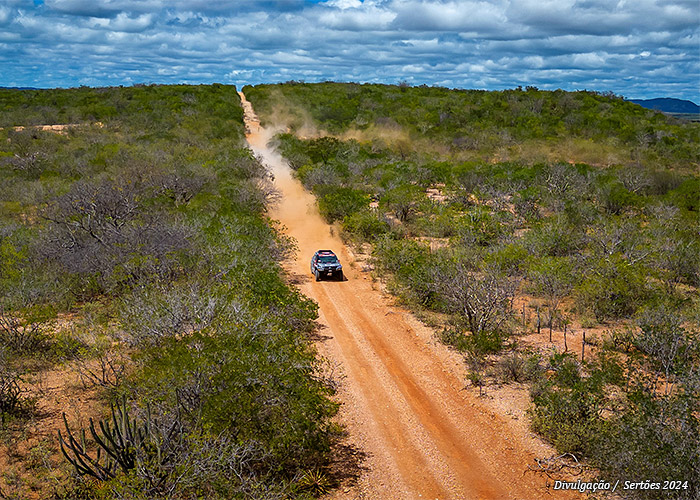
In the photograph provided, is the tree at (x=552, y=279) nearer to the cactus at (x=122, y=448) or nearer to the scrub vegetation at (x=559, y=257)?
the scrub vegetation at (x=559, y=257)

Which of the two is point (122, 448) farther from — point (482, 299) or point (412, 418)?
point (482, 299)

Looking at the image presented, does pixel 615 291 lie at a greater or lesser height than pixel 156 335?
lesser

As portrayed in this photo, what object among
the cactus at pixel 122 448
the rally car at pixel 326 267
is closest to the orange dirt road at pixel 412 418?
the rally car at pixel 326 267

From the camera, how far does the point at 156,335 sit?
14.3 metres

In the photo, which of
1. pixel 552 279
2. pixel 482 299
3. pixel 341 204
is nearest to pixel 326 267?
pixel 482 299

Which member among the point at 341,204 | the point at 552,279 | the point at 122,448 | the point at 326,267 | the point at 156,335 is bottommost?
Result: the point at 326,267

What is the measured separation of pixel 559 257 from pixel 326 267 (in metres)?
12.2

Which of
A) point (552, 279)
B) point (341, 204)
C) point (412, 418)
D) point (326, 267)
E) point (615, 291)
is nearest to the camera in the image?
point (412, 418)

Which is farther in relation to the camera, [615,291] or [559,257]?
[559,257]

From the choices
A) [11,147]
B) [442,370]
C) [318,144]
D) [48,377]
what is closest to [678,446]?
[442,370]

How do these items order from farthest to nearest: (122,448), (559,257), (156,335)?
(559,257), (156,335), (122,448)

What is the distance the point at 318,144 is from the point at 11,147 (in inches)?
1140

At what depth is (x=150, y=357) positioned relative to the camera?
1334 centimetres

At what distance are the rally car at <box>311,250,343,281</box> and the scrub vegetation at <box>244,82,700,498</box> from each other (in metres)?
2.37
